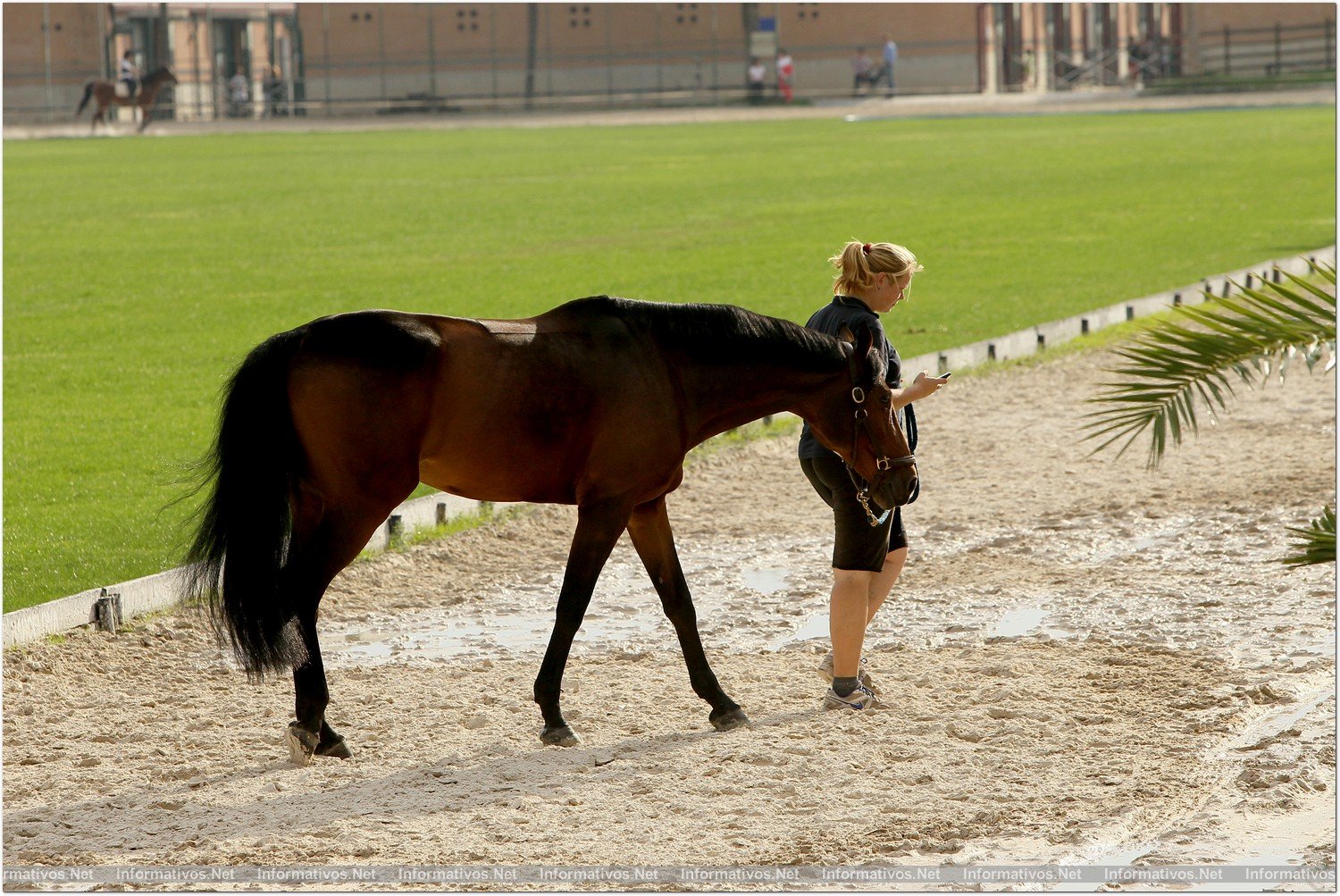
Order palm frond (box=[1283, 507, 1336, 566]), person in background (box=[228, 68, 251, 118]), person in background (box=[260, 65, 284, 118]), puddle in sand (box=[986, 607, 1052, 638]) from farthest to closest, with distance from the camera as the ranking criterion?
person in background (box=[260, 65, 284, 118]) < person in background (box=[228, 68, 251, 118]) < puddle in sand (box=[986, 607, 1052, 638]) < palm frond (box=[1283, 507, 1336, 566])

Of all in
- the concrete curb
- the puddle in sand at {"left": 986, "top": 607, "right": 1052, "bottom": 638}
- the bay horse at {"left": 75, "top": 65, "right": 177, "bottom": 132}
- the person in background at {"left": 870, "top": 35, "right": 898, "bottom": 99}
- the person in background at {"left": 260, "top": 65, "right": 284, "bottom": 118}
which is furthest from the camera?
the person in background at {"left": 260, "top": 65, "right": 284, "bottom": 118}

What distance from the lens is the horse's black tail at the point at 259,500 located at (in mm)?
5309

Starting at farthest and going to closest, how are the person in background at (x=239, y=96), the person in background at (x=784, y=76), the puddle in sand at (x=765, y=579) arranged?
the person in background at (x=784, y=76)
the person in background at (x=239, y=96)
the puddle in sand at (x=765, y=579)

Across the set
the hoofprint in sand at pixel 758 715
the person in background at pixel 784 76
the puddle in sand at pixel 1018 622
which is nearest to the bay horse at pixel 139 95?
the person in background at pixel 784 76

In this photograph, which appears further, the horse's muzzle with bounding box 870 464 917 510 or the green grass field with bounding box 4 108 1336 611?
the green grass field with bounding box 4 108 1336 611

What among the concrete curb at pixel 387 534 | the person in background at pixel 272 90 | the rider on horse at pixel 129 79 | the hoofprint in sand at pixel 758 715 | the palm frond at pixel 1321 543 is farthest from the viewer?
the person in background at pixel 272 90

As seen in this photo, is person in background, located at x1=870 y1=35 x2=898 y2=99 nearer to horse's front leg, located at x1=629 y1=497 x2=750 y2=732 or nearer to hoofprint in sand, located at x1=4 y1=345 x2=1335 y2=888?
hoofprint in sand, located at x1=4 y1=345 x2=1335 y2=888

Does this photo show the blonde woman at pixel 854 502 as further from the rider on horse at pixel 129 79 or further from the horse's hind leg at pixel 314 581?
the rider on horse at pixel 129 79

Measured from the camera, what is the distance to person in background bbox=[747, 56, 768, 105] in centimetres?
6012

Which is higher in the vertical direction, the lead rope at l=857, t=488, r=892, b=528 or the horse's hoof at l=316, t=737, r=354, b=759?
the lead rope at l=857, t=488, r=892, b=528

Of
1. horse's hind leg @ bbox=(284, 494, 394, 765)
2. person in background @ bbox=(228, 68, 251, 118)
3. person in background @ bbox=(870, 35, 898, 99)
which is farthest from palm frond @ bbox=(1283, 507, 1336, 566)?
person in background @ bbox=(228, 68, 251, 118)

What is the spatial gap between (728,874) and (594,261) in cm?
1559

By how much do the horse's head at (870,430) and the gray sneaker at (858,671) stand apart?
2.56 feet

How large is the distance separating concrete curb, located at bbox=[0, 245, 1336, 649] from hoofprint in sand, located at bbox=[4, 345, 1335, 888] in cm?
15
